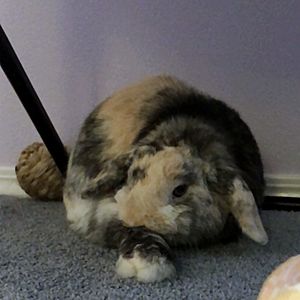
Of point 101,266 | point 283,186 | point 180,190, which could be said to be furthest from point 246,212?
point 283,186

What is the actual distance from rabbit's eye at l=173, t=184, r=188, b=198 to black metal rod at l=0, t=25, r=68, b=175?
35 centimetres

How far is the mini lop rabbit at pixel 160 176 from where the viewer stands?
1109mm

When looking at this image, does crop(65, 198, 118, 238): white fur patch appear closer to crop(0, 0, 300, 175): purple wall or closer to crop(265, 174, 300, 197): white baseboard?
crop(0, 0, 300, 175): purple wall

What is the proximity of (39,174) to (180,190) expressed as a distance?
1.41 ft

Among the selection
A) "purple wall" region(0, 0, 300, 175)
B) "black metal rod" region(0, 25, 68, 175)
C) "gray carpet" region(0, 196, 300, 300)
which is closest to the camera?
"gray carpet" region(0, 196, 300, 300)

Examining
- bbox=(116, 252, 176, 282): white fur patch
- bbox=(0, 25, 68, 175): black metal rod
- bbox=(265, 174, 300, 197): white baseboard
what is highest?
bbox=(0, 25, 68, 175): black metal rod

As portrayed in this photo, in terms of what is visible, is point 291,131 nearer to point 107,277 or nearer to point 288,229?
point 288,229

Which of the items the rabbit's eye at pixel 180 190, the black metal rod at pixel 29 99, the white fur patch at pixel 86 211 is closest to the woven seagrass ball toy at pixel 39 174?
the black metal rod at pixel 29 99

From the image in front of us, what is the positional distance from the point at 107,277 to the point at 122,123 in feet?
1.11

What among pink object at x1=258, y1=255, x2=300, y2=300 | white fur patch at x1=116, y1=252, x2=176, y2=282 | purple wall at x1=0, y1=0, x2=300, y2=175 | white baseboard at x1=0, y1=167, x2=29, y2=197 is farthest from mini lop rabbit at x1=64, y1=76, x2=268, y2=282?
pink object at x1=258, y1=255, x2=300, y2=300

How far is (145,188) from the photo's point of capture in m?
1.11

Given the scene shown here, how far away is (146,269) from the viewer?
3.45 ft

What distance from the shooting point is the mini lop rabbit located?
1.11 meters

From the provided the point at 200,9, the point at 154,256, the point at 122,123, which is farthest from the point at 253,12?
the point at 154,256
